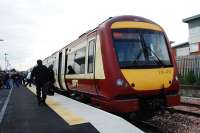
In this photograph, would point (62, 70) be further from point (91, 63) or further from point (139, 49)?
point (139, 49)

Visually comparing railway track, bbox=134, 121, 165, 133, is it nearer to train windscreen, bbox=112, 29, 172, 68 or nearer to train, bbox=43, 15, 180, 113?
train, bbox=43, 15, 180, 113

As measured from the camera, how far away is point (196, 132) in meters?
10.8

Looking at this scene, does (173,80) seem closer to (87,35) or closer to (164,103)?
(164,103)

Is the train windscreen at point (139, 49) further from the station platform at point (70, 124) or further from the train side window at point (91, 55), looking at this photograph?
the station platform at point (70, 124)

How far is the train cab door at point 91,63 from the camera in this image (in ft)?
40.3

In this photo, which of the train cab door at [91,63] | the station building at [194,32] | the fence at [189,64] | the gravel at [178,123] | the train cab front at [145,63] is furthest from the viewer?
the station building at [194,32]

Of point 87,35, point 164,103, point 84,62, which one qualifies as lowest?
point 164,103

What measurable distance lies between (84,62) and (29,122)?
15.2ft

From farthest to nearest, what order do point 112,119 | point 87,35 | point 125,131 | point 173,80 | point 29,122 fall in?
point 87,35
point 173,80
point 29,122
point 112,119
point 125,131

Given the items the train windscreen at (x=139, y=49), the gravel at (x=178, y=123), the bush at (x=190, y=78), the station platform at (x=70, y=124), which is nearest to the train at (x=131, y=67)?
the train windscreen at (x=139, y=49)

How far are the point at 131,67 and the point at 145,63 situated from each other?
Result: 0.49 metres

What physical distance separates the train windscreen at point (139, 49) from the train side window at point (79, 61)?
2704 millimetres

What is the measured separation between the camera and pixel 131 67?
1102 centimetres

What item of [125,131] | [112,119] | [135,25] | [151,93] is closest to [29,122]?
[112,119]
